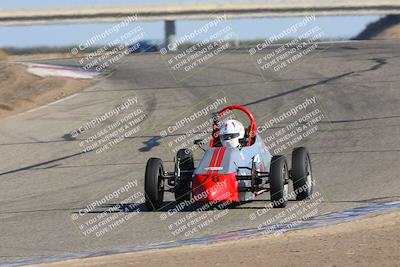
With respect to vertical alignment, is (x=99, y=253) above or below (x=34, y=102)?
below

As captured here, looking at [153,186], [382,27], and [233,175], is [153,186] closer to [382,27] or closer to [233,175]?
[233,175]

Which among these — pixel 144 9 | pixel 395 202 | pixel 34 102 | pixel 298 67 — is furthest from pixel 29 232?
pixel 144 9

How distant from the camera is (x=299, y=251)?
921 centimetres

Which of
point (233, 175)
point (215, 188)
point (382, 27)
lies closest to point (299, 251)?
point (215, 188)

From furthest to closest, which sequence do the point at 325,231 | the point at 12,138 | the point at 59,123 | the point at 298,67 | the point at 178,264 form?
the point at 298,67 → the point at 59,123 → the point at 12,138 → the point at 325,231 → the point at 178,264

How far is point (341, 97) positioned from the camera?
23766 millimetres

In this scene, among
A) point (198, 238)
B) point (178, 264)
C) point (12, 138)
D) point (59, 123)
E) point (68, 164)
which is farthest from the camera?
point (59, 123)

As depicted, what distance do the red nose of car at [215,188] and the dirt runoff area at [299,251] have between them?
2118 millimetres

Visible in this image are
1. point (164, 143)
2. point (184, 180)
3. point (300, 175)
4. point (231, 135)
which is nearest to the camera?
point (300, 175)

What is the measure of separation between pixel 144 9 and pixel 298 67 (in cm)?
3647

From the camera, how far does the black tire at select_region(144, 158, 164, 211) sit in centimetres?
1308

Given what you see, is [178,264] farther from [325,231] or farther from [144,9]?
[144,9]

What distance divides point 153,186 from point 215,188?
0.98 m

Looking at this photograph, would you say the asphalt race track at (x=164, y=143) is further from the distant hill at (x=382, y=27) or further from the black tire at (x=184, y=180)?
the distant hill at (x=382, y=27)
